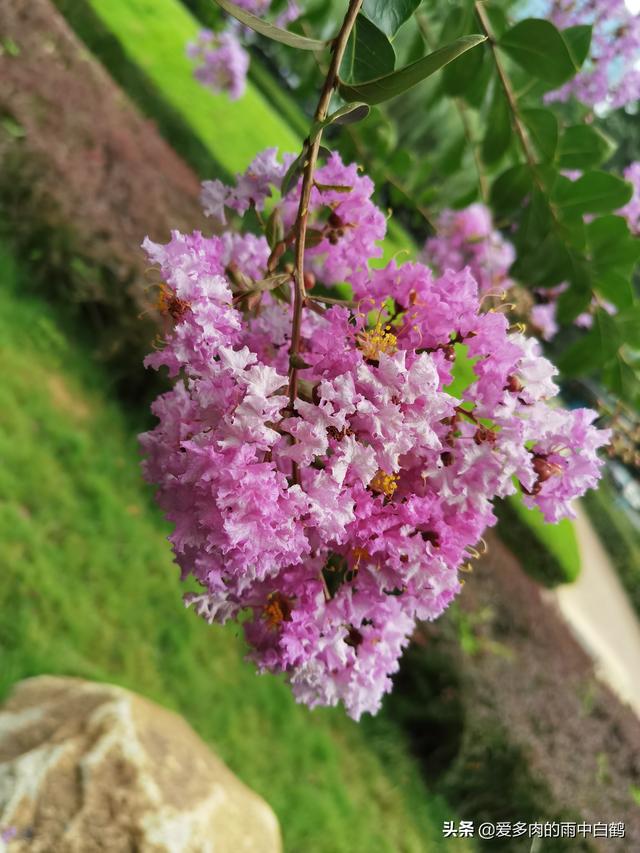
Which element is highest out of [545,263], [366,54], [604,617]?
[366,54]

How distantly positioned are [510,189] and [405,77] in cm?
92

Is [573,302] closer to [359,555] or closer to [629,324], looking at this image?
[629,324]

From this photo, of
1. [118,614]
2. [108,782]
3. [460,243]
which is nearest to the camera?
[108,782]

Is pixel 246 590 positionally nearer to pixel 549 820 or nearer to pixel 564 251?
pixel 564 251

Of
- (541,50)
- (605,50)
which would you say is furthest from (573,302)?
(605,50)

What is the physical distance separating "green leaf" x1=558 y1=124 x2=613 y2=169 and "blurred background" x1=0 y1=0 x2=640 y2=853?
393 millimetres

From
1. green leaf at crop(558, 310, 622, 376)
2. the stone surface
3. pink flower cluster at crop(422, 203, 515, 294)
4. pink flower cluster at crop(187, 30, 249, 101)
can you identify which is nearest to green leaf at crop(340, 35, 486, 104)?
green leaf at crop(558, 310, 622, 376)

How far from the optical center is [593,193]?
1.41m

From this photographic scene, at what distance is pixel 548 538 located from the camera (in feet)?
25.2

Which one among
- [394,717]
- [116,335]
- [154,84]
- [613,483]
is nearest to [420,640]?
[394,717]

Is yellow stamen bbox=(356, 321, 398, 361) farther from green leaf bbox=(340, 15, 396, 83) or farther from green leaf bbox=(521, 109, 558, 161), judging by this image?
green leaf bbox=(521, 109, 558, 161)

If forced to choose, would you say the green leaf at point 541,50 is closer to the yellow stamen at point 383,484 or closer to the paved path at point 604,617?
the yellow stamen at point 383,484

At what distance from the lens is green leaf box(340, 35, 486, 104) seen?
70cm

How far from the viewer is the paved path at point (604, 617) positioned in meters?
7.93
